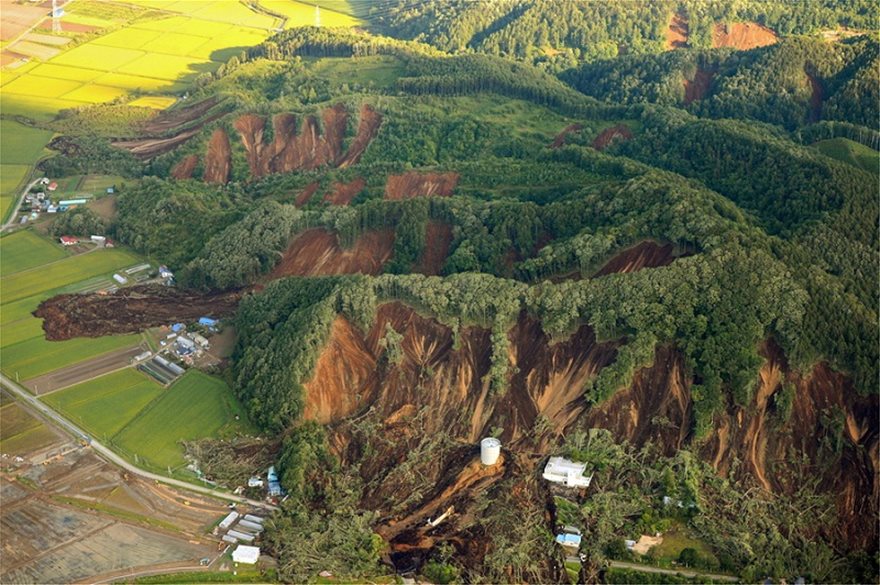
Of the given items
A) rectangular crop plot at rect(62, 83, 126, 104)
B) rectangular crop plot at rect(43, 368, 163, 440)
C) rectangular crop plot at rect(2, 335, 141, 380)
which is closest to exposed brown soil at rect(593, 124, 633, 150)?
rectangular crop plot at rect(2, 335, 141, 380)

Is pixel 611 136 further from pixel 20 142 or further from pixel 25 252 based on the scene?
pixel 20 142

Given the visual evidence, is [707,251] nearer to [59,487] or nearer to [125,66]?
[59,487]

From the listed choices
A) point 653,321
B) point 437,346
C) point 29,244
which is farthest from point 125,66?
point 653,321

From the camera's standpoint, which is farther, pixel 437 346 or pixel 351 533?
pixel 437 346

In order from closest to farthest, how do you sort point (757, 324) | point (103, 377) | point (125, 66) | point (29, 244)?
point (757, 324) < point (103, 377) < point (29, 244) < point (125, 66)

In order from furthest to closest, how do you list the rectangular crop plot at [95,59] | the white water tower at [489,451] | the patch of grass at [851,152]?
the rectangular crop plot at [95,59] → the patch of grass at [851,152] → the white water tower at [489,451]

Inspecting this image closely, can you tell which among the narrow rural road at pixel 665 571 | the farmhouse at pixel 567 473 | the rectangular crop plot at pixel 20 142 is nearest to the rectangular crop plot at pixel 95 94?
the rectangular crop plot at pixel 20 142

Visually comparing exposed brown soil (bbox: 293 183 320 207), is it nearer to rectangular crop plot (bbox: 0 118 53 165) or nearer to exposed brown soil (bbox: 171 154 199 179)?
exposed brown soil (bbox: 171 154 199 179)

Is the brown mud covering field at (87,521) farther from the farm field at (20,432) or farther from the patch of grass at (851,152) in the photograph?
the patch of grass at (851,152)
